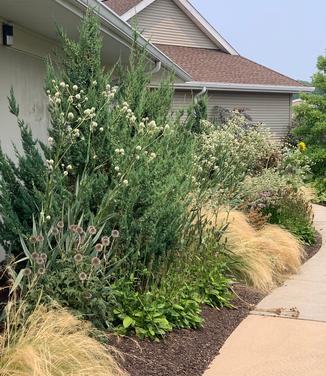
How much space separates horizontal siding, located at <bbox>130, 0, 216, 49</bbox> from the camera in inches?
830

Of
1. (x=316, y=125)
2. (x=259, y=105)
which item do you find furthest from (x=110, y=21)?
(x=259, y=105)

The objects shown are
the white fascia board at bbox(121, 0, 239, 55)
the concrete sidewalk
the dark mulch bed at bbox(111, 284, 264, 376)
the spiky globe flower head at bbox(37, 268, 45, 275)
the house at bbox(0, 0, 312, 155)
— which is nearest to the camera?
the spiky globe flower head at bbox(37, 268, 45, 275)

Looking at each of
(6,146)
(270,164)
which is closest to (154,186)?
(6,146)

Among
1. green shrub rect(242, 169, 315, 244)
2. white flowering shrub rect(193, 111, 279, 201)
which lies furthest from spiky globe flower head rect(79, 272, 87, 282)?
green shrub rect(242, 169, 315, 244)

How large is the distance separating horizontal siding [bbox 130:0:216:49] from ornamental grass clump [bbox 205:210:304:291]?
45.0 feet

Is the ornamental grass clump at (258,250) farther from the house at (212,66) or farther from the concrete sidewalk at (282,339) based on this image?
the house at (212,66)

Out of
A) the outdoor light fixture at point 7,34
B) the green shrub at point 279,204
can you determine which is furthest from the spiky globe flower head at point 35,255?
the green shrub at point 279,204

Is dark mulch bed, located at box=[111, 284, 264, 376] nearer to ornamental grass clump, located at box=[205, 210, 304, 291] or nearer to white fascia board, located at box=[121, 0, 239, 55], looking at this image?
ornamental grass clump, located at box=[205, 210, 304, 291]

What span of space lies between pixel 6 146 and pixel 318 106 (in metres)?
14.0

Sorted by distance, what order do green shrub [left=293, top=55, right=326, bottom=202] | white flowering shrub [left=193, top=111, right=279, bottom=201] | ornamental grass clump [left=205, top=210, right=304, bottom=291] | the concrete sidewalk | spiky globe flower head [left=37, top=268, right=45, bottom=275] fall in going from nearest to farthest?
spiky globe flower head [left=37, top=268, right=45, bottom=275] < the concrete sidewalk < ornamental grass clump [left=205, top=210, right=304, bottom=291] < white flowering shrub [left=193, top=111, right=279, bottom=201] < green shrub [left=293, top=55, right=326, bottom=202]

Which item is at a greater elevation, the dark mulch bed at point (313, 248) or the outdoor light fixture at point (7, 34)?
the outdoor light fixture at point (7, 34)

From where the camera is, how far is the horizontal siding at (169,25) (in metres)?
21.1

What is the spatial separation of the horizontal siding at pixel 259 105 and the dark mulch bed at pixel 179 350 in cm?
1480

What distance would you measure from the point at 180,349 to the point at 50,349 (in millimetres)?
1412
